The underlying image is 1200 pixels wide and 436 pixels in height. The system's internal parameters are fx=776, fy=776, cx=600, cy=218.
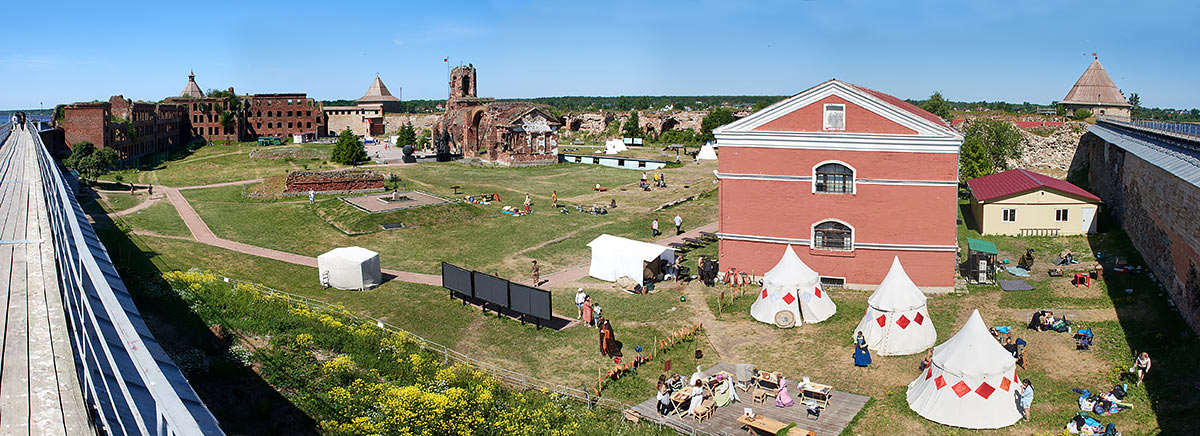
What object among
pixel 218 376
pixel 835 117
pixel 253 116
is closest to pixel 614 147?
pixel 253 116

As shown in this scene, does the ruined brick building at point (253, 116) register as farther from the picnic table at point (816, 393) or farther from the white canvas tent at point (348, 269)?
the picnic table at point (816, 393)

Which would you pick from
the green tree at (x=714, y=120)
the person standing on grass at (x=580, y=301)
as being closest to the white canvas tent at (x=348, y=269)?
the person standing on grass at (x=580, y=301)

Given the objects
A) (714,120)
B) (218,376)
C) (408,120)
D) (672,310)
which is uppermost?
(408,120)

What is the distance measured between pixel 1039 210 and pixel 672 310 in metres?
21.3

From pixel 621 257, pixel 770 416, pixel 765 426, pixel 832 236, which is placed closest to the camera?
pixel 765 426

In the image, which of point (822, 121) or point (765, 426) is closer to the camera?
point (765, 426)

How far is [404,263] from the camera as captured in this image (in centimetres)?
3478

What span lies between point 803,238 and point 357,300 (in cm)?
1726

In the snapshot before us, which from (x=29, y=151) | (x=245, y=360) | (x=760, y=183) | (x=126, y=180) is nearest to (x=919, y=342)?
(x=760, y=183)

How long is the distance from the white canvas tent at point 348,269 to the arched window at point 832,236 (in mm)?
17443

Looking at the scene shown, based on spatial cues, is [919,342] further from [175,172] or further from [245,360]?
[175,172]

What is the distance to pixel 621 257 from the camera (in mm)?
31250

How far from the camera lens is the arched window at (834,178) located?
97.1ft

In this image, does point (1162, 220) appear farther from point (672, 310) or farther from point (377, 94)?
point (377, 94)
